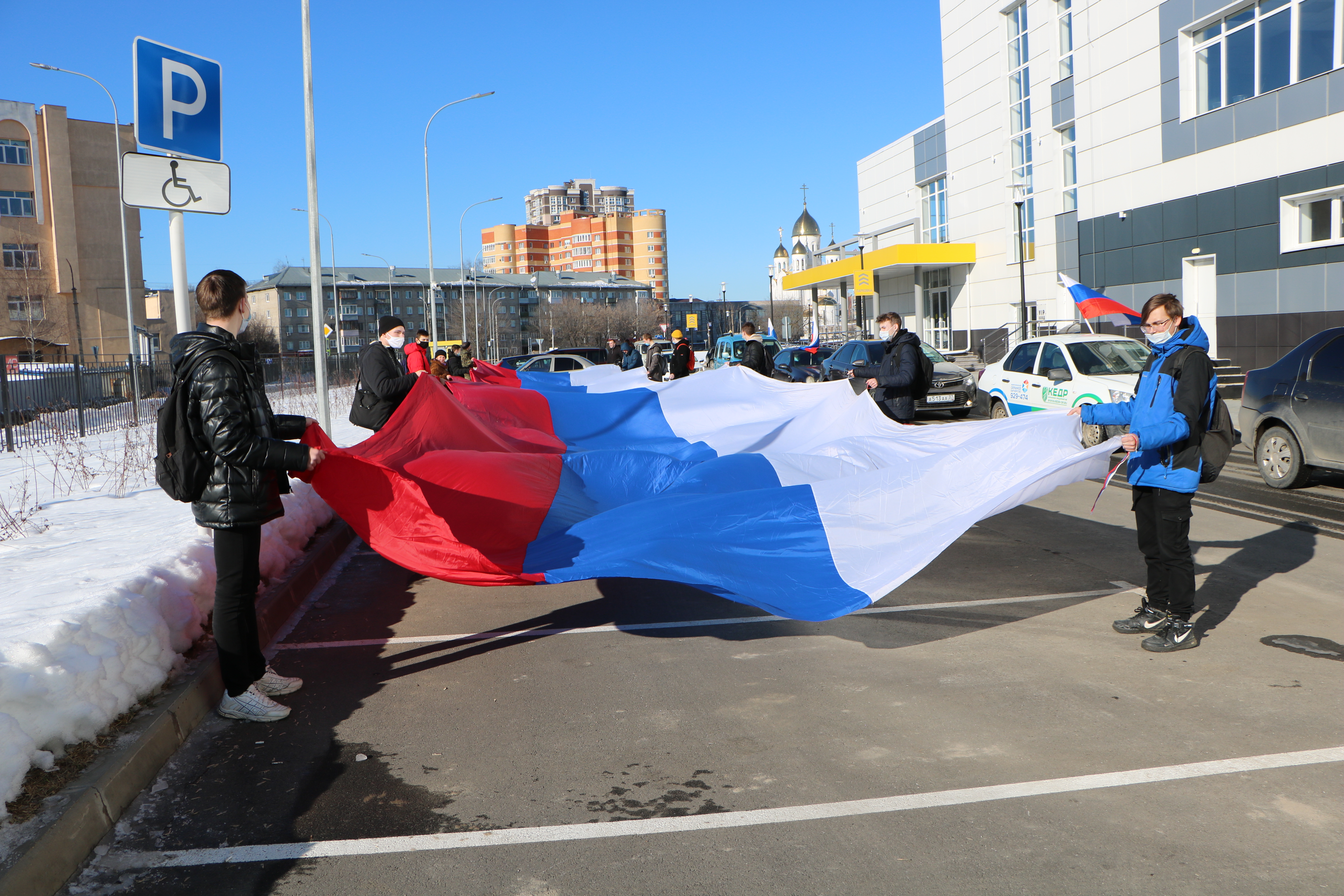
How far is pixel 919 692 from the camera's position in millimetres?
5156

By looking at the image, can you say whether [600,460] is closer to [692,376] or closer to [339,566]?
[339,566]

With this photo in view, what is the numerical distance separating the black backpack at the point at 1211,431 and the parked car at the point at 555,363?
20.5 metres

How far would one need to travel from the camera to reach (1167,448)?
5.73m

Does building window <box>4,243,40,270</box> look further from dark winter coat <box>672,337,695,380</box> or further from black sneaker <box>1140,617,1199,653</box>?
black sneaker <box>1140,617,1199,653</box>

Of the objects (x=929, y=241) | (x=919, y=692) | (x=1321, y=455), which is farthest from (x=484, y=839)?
(x=929, y=241)

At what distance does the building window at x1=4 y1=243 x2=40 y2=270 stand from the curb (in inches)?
2718

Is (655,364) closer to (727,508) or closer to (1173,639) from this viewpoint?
(727,508)

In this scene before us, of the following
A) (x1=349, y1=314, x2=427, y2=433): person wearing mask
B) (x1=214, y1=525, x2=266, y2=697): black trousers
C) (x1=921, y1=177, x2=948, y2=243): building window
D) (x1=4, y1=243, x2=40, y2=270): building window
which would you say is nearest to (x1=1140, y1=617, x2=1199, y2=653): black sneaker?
(x1=214, y1=525, x2=266, y2=697): black trousers

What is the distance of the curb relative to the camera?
331cm

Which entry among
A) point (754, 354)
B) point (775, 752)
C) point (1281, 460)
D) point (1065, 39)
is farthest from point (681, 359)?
point (1065, 39)

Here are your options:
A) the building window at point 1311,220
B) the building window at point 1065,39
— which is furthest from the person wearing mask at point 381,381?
the building window at point 1065,39

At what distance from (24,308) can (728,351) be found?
53.9 meters

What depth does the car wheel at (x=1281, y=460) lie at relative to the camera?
36.3 ft

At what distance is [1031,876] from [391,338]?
8320 mm
